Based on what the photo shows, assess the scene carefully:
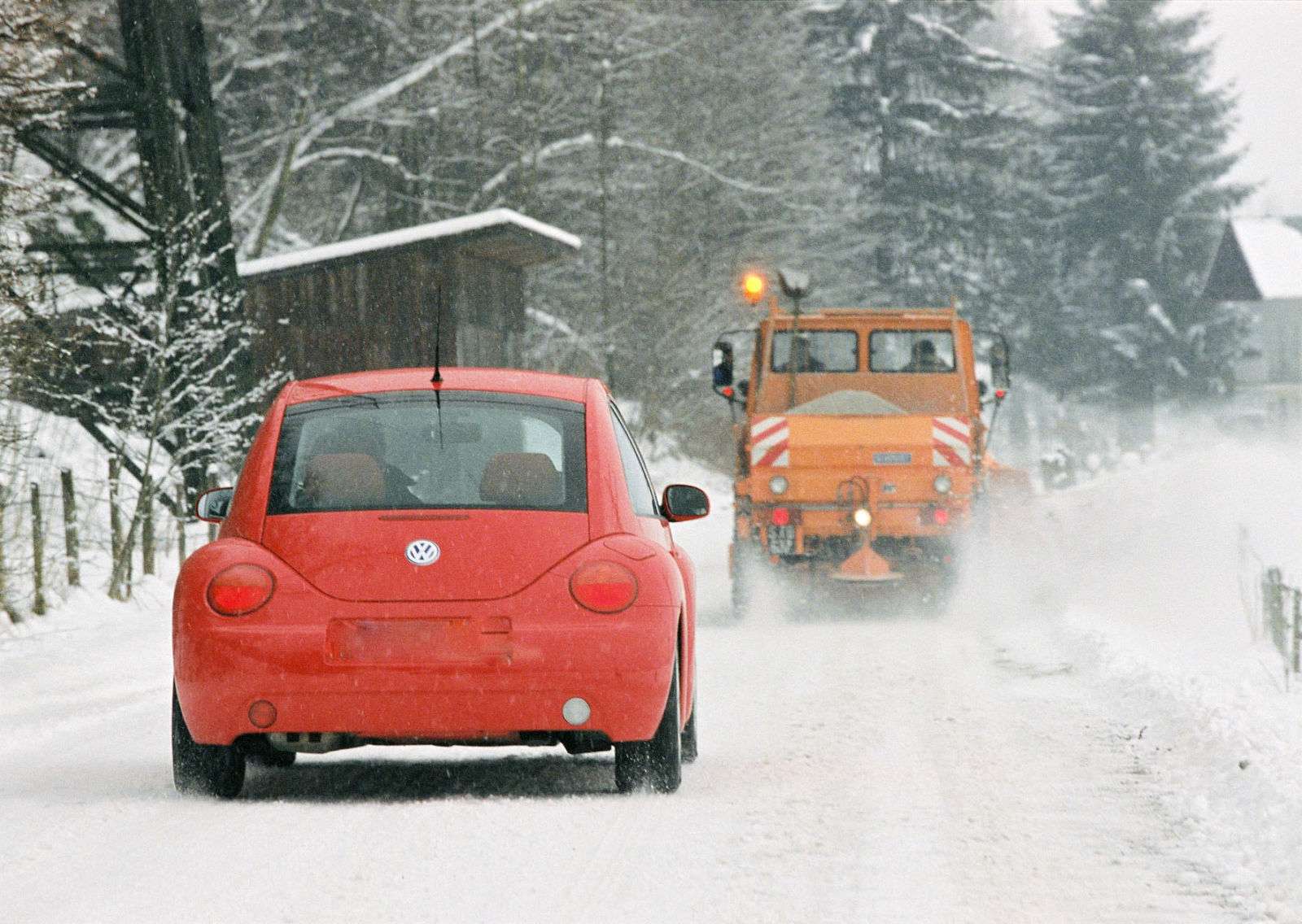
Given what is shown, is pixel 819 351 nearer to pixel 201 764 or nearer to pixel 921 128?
pixel 201 764

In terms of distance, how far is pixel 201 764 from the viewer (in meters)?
7.32

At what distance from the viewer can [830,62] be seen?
62156 mm

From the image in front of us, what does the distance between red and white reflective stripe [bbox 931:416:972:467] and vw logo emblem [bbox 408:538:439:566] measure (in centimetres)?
1057

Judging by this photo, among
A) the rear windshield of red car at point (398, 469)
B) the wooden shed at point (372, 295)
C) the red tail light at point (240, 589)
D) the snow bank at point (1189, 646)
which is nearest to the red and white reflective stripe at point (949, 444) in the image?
the snow bank at point (1189, 646)

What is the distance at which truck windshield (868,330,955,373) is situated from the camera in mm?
19156

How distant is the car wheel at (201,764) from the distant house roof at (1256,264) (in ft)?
253

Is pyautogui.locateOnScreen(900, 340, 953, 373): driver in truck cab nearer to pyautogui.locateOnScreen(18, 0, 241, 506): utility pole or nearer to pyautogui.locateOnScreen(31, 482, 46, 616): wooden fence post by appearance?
pyautogui.locateOnScreen(18, 0, 241, 506): utility pole

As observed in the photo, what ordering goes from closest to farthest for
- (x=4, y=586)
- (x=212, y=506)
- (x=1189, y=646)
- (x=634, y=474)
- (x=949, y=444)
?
(x=634, y=474)
(x=212, y=506)
(x=4, y=586)
(x=1189, y=646)
(x=949, y=444)

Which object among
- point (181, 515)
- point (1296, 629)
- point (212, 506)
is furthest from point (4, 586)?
point (1296, 629)

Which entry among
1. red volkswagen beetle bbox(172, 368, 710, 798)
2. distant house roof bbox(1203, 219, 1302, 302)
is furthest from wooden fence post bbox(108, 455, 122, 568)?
distant house roof bbox(1203, 219, 1302, 302)

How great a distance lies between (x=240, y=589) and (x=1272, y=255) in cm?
8093

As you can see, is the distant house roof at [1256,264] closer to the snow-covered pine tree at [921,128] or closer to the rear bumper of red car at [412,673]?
the snow-covered pine tree at [921,128]

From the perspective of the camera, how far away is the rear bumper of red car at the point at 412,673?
22.6 feet

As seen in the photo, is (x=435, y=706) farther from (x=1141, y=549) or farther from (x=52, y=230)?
(x=1141, y=549)
